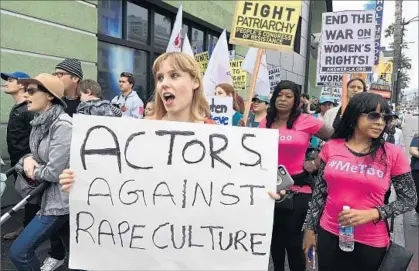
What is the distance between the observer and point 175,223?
6.34 ft

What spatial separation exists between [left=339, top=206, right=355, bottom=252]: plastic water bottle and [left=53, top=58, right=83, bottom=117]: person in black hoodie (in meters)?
3.37

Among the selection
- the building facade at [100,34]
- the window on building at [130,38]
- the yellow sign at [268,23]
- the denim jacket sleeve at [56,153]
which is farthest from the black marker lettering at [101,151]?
the window on building at [130,38]

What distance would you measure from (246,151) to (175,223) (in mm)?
461

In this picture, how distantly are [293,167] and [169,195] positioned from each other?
173 cm

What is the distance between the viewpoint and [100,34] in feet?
25.0

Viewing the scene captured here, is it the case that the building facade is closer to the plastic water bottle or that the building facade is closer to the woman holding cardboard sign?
the woman holding cardboard sign

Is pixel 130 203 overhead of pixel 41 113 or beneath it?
beneath

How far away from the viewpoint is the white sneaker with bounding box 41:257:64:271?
3.80m

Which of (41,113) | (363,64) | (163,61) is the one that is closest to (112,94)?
(363,64)

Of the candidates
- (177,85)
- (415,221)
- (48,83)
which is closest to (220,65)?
(415,221)

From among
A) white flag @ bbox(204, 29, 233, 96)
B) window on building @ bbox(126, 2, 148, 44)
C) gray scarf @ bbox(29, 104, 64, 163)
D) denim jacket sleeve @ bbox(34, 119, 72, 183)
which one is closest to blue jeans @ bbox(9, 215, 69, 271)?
denim jacket sleeve @ bbox(34, 119, 72, 183)

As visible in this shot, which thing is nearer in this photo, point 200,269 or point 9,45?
point 200,269

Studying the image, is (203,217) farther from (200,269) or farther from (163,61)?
(163,61)

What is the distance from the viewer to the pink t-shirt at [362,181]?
Result: 97.9 inches
